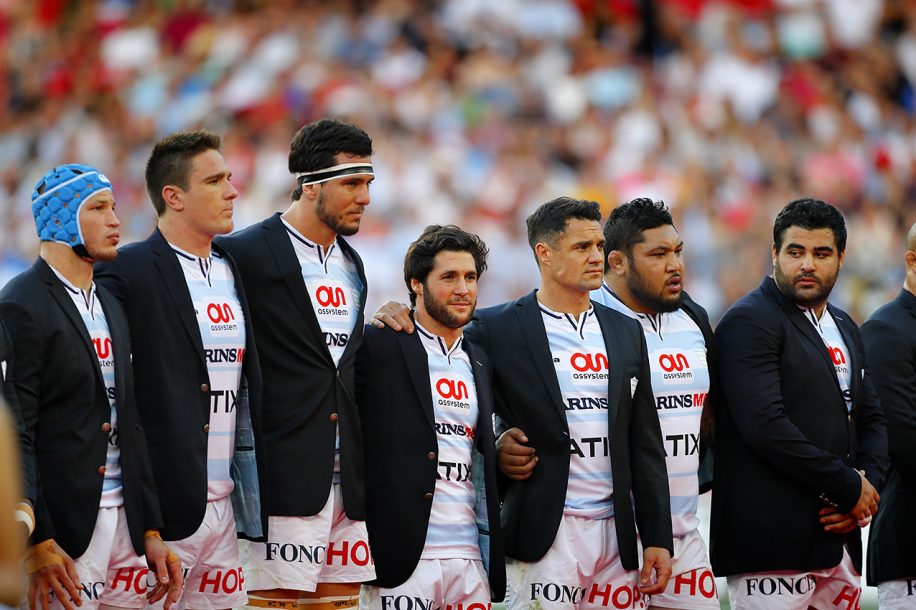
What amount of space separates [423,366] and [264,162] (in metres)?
9.73

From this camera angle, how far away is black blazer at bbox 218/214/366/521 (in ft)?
18.9

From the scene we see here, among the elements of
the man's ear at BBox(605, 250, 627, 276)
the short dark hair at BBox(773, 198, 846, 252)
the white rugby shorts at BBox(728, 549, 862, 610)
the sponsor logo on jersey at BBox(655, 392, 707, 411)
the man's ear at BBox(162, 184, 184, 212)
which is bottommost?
the white rugby shorts at BBox(728, 549, 862, 610)

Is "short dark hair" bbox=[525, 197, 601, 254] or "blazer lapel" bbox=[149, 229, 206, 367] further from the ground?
"short dark hair" bbox=[525, 197, 601, 254]

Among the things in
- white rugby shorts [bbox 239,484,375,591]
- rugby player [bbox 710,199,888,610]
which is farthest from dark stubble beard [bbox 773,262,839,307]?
white rugby shorts [bbox 239,484,375,591]

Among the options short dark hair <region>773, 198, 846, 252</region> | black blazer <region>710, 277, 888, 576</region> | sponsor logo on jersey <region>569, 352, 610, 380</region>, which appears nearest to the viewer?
sponsor logo on jersey <region>569, 352, 610, 380</region>

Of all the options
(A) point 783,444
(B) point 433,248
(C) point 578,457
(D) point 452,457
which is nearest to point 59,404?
(D) point 452,457

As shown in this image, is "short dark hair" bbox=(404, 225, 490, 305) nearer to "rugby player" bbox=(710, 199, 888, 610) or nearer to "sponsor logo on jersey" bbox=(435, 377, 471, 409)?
"sponsor logo on jersey" bbox=(435, 377, 471, 409)

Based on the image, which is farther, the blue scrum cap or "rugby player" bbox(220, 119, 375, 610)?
"rugby player" bbox(220, 119, 375, 610)

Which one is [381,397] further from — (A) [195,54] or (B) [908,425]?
(A) [195,54]

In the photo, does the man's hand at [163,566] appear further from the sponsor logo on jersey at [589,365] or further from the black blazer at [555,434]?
the sponsor logo on jersey at [589,365]

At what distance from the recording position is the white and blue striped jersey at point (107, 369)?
5.27m

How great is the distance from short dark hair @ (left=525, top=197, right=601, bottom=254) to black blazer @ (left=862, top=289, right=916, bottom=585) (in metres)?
1.57

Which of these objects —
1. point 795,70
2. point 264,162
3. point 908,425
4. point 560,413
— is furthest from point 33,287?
point 795,70

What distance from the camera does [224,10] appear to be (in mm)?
17562
